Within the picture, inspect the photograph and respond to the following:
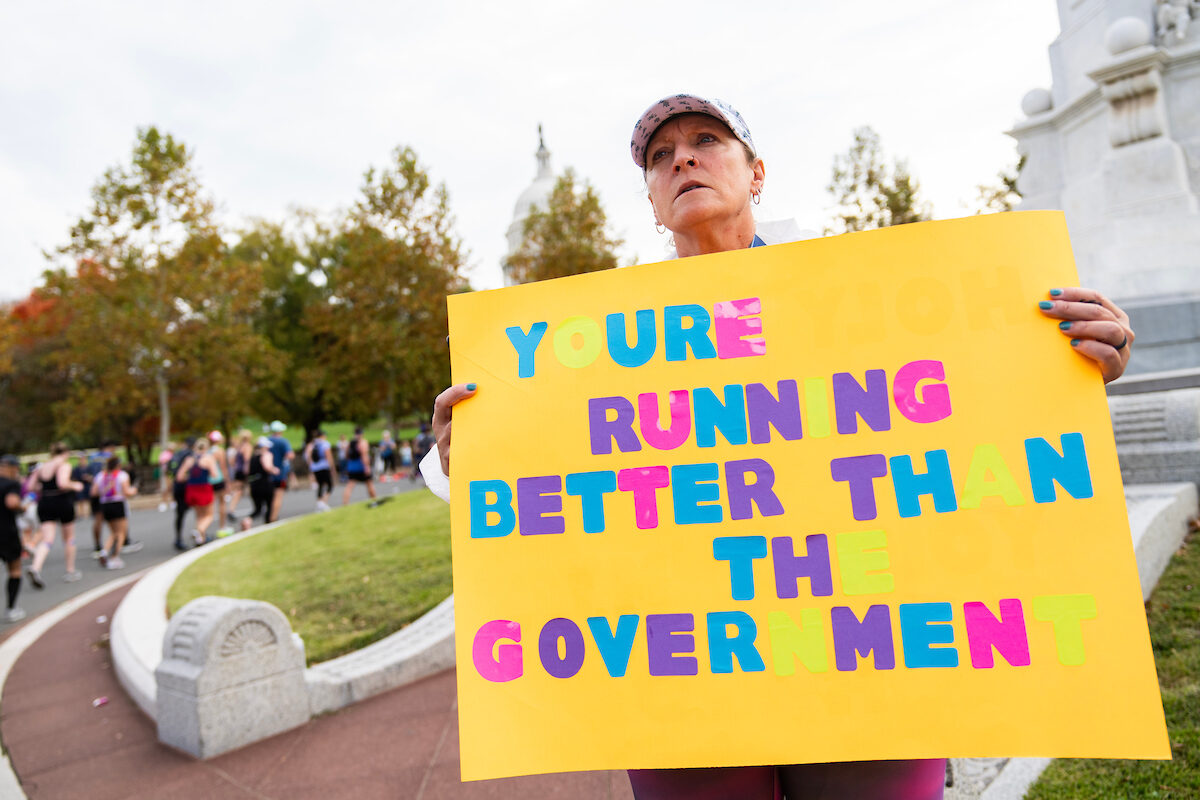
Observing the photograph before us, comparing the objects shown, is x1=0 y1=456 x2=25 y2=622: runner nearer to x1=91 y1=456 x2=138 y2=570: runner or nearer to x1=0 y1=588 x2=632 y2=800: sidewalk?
x1=91 y1=456 x2=138 y2=570: runner

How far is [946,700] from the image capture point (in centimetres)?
138

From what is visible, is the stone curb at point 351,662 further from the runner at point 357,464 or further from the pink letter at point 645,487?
the runner at point 357,464

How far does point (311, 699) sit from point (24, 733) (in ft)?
7.24

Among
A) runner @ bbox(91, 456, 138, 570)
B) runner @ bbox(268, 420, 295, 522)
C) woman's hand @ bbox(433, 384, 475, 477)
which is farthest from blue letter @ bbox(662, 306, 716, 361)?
runner @ bbox(268, 420, 295, 522)

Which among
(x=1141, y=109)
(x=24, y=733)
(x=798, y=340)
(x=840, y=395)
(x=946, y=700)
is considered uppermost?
(x=1141, y=109)

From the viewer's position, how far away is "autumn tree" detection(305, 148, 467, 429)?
1247 inches

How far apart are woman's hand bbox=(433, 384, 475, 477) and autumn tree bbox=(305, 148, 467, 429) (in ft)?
99.1

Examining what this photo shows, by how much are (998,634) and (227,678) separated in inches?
171

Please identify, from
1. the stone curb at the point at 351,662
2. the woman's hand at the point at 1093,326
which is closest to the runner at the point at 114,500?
the stone curb at the point at 351,662

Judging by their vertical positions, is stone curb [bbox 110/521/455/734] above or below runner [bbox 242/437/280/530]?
below

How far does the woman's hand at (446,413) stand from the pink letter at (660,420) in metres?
0.41

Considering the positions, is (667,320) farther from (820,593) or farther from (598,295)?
(820,593)

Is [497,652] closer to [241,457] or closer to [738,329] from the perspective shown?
[738,329]

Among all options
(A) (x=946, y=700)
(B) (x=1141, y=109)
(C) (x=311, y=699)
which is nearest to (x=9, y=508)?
(C) (x=311, y=699)
